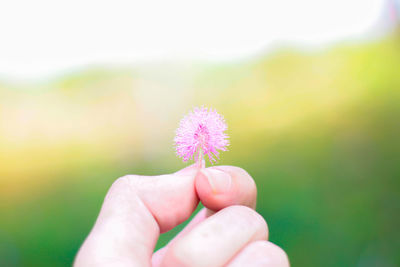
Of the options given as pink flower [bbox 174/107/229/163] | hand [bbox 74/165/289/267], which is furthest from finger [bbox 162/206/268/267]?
pink flower [bbox 174/107/229/163]

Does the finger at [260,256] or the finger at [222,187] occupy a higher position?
the finger at [222,187]

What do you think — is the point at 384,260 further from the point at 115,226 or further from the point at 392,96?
the point at 115,226

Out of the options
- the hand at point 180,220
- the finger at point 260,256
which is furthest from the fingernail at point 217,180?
the finger at point 260,256

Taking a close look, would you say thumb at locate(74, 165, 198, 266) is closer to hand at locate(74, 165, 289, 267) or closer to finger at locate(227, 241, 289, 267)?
hand at locate(74, 165, 289, 267)

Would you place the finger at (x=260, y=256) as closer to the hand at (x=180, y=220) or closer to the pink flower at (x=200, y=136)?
the hand at (x=180, y=220)

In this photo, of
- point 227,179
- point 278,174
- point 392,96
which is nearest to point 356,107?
point 392,96

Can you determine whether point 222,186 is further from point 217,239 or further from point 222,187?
point 217,239
